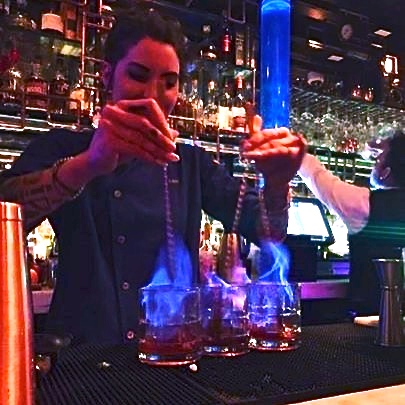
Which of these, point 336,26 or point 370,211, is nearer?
point 370,211

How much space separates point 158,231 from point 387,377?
0.70 meters

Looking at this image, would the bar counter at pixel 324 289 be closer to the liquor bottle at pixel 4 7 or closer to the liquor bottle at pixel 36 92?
the liquor bottle at pixel 36 92

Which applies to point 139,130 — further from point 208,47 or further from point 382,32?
point 382,32

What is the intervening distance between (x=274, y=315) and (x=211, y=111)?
219 cm

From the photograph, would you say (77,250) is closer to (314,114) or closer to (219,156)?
(219,156)

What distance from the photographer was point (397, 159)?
9.21 feet

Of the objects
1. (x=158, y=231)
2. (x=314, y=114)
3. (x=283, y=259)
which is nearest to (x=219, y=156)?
(x=314, y=114)

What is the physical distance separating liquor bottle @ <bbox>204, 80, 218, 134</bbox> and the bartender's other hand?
1.94 metres

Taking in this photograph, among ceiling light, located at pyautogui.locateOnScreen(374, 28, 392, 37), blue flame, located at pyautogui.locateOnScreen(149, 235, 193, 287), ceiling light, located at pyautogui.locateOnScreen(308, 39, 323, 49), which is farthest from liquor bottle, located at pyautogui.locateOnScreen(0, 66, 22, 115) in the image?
ceiling light, located at pyautogui.locateOnScreen(374, 28, 392, 37)

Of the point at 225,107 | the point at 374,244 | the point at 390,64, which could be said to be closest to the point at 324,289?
the point at 374,244

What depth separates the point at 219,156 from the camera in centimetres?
311

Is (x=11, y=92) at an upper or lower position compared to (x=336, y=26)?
lower

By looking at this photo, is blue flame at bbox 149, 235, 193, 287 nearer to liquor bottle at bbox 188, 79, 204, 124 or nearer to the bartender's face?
the bartender's face

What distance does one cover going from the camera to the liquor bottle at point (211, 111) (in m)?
2.95
